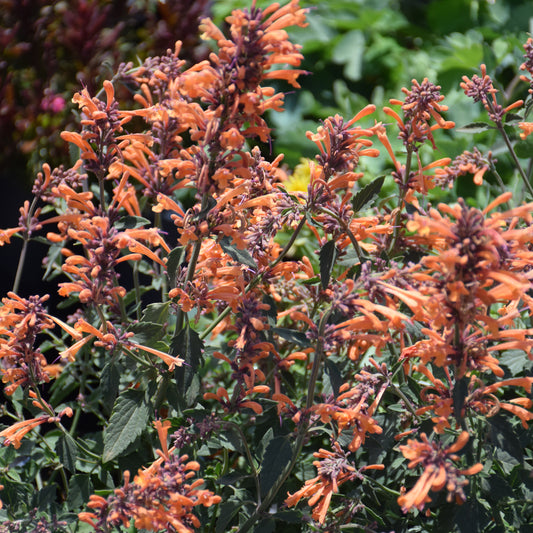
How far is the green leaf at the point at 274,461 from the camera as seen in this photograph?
4.15 feet

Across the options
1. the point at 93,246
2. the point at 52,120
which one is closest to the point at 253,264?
the point at 93,246

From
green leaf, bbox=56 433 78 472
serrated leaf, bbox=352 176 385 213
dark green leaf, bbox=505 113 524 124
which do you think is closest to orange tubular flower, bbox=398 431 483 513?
serrated leaf, bbox=352 176 385 213

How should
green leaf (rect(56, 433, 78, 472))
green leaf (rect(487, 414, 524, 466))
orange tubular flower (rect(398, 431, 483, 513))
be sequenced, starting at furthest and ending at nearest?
green leaf (rect(56, 433, 78, 472))
green leaf (rect(487, 414, 524, 466))
orange tubular flower (rect(398, 431, 483, 513))

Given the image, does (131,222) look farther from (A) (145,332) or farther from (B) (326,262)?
(B) (326,262)

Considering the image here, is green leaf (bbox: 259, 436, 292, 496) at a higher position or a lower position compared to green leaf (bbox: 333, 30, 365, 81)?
lower

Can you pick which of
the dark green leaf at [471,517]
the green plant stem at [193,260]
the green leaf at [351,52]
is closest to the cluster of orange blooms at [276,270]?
the green plant stem at [193,260]

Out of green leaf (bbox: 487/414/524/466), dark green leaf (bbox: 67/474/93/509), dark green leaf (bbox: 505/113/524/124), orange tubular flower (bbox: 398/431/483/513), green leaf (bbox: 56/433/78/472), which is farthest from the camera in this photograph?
dark green leaf (bbox: 505/113/524/124)

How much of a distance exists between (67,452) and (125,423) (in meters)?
0.18

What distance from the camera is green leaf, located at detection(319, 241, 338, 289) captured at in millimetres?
1370

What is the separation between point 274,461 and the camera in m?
1.27

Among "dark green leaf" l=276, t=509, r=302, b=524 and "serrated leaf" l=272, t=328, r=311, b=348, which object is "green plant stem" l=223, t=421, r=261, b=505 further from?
"serrated leaf" l=272, t=328, r=311, b=348

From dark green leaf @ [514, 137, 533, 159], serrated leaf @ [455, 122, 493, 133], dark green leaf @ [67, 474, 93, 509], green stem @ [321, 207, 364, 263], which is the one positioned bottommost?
dark green leaf @ [67, 474, 93, 509]

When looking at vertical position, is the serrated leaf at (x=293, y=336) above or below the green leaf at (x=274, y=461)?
above

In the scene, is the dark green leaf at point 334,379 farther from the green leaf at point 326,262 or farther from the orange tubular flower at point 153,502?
the orange tubular flower at point 153,502
